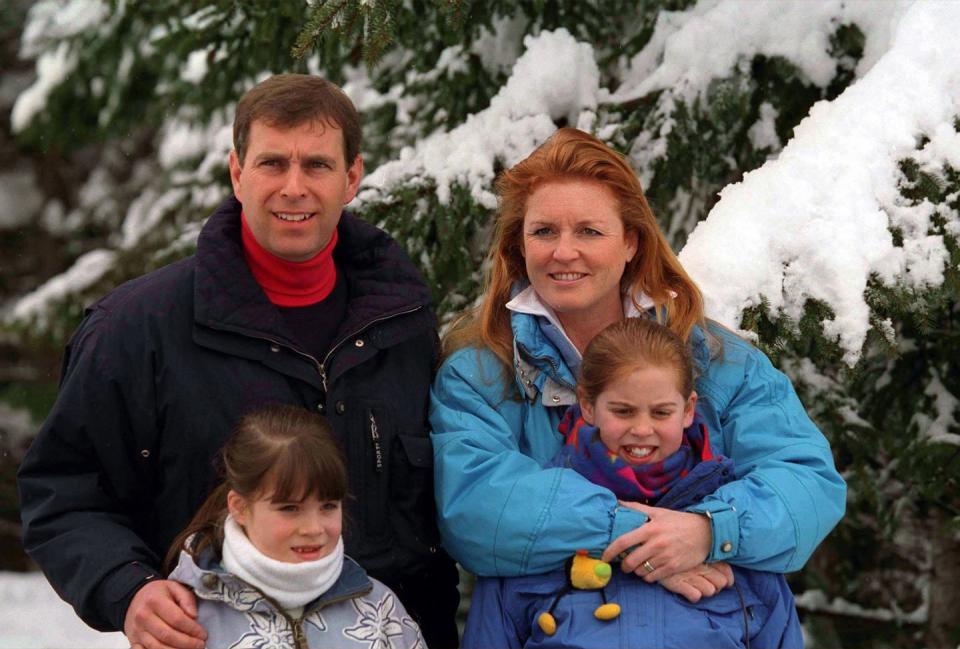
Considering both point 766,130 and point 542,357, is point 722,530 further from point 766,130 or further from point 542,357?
point 766,130

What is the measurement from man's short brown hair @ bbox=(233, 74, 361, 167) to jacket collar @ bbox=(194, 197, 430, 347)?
0.24 meters

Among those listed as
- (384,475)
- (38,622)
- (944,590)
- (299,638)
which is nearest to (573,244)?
(384,475)

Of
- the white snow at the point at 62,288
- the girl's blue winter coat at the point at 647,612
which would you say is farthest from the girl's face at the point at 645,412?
the white snow at the point at 62,288

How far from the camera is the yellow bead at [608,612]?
283cm

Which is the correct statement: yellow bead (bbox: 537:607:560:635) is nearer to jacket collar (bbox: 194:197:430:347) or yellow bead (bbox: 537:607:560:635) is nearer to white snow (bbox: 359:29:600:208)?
jacket collar (bbox: 194:197:430:347)

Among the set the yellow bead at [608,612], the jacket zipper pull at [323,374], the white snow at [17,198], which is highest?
the jacket zipper pull at [323,374]

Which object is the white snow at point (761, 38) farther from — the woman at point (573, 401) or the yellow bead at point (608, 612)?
the yellow bead at point (608, 612)

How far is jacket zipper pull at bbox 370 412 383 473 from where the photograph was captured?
3.11m

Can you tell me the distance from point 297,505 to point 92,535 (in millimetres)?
567

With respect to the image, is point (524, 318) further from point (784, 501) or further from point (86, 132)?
point (86, 132)

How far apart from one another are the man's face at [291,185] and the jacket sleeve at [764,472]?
1125 mm

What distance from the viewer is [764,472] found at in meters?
3.01

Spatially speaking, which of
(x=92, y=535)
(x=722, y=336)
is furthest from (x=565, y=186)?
(x=92, y=535)

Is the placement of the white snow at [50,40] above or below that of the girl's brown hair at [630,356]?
below
